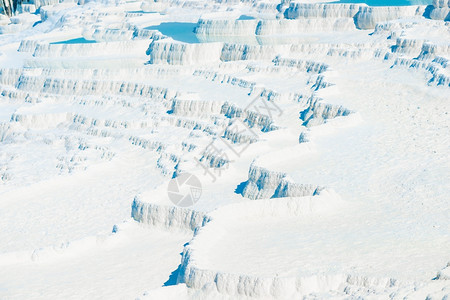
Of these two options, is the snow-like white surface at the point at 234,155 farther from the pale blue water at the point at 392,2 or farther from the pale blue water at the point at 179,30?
the pale blue water at the point at 392,2

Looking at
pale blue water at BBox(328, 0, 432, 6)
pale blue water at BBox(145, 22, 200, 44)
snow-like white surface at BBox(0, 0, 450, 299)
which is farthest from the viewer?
pale blue water at BBox(145, 22, 200, 44)

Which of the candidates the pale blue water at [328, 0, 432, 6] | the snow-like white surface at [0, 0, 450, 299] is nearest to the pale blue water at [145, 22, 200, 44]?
the snow-like white surface at [0, 0, 450, 299]

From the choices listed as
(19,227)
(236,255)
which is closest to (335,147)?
(236,255)

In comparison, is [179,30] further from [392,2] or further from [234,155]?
[234,155]

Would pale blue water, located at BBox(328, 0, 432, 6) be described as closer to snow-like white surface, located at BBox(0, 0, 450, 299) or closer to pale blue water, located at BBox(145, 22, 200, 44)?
snow-like white surface, located at BBox(0, 0, 450, 299)

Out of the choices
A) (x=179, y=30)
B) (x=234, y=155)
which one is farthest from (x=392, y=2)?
(x=234, y=155)
